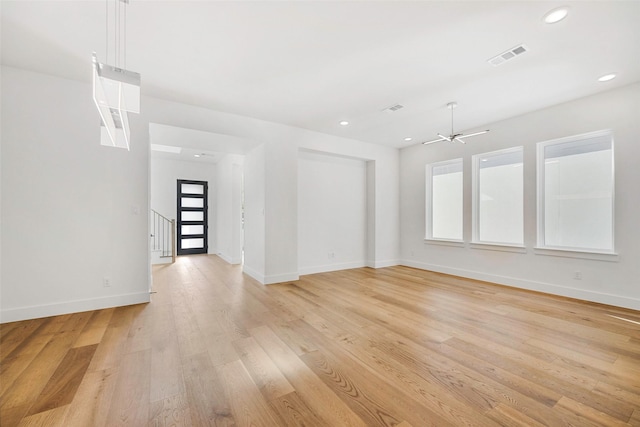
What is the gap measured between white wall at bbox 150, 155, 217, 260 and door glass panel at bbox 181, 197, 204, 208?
243 millimetres

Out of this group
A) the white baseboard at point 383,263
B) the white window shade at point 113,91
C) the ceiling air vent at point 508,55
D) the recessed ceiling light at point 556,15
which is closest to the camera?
the white window shade at point 113,91

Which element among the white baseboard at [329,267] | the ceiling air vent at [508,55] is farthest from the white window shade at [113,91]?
the white baseboard at [329,267]

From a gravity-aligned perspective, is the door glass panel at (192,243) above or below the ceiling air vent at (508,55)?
below

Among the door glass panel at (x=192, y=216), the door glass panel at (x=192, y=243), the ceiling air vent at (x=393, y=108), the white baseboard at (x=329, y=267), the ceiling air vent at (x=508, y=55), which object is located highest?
the ceiling air vent at (x=393, y=108)

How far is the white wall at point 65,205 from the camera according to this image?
3004 millimetres

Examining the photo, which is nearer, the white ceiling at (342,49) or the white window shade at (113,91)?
the white window shade at (113,91)

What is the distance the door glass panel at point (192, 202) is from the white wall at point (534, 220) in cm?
672

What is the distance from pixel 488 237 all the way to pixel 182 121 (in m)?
5.69

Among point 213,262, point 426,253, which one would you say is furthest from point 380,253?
point 213,262

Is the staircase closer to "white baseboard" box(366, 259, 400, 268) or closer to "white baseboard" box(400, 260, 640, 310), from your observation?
"white baseboard" box(366, 259, 400, 268)

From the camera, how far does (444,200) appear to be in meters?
5.85

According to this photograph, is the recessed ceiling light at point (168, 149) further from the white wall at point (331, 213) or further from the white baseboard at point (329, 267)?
the white baseboard at point (329, 267)

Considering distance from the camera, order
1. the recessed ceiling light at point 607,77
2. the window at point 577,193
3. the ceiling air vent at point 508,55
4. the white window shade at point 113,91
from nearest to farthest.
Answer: the white window shade at point 113,91, the ceiling air vent at point 508,55, the recessed ceiling light at point 607,77, the window at point 577,193

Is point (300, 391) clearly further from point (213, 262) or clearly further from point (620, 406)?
point (213, 262)
